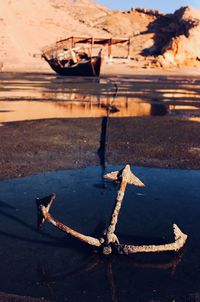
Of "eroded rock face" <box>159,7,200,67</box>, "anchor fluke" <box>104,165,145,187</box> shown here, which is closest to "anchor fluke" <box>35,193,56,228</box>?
"anchor fluke" <box>104,165,145,187</box>

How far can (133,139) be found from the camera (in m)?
9.81

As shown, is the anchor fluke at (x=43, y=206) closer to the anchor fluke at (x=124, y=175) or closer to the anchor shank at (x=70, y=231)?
the anchor shank at (x=70, y=231)

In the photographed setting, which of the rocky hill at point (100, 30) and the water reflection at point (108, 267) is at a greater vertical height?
the rocky hill at point (100, 30)

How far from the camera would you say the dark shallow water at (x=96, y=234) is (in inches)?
142

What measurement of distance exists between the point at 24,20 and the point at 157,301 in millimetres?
83076

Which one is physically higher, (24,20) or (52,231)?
(24,20)

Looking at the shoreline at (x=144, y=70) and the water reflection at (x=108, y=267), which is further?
the shoreline at (x=144, y=70)

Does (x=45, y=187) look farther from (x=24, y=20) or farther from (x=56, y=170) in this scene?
(x=24, y=20)

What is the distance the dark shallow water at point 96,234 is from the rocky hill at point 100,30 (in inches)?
1742

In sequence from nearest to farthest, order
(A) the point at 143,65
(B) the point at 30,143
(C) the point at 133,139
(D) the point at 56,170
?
(D) the point at 56,170 → (B) the point at 30,143 → (C) the point at 133,139 → (A) the point at 143,65

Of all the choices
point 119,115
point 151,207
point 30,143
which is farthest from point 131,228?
point 119,115

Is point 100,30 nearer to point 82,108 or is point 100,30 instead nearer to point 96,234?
point 82,108

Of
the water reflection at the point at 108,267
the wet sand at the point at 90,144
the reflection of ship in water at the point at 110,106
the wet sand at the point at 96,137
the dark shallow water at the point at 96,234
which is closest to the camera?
the dark shallow water at the point at 96,234

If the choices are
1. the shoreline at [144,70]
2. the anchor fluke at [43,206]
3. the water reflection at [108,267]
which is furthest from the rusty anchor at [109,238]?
the shoreline at [144,70]
